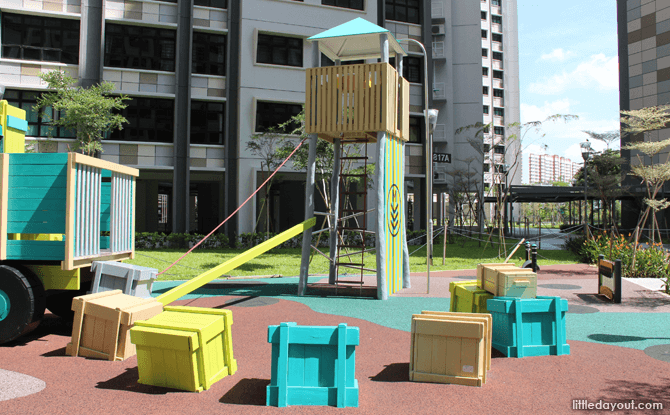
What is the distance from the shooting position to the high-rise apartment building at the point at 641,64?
121 ft

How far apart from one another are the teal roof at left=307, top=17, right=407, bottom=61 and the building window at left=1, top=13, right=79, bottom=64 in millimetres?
17488

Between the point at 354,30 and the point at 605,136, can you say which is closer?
the point at 354,30

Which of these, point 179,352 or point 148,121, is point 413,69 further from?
point 179,352

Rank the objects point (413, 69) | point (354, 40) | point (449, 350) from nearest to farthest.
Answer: point (449, 350) < point (354, 40) < point (413, 69)

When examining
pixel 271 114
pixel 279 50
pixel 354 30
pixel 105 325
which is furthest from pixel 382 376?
pixel 279 50

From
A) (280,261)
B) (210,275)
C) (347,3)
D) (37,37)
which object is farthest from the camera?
(347,3)

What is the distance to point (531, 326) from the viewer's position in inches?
268

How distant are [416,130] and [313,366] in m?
25.0

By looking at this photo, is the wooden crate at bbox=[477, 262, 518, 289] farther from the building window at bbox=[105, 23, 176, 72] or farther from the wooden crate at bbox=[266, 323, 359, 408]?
the building window at bbox=[105, 23, 176, 72]

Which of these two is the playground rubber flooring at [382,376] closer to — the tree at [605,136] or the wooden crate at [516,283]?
the wooden crate at [516,283]

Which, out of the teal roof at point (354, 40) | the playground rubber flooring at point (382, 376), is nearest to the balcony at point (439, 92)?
the teal roof at point (354, 40)

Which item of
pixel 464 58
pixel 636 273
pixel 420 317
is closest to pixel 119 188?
pixel 420 317

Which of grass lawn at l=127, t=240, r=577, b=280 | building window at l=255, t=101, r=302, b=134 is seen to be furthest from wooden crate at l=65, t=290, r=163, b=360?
building window at l=255, t=101, r=302, b=134

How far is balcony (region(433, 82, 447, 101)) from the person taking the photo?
138 ft
